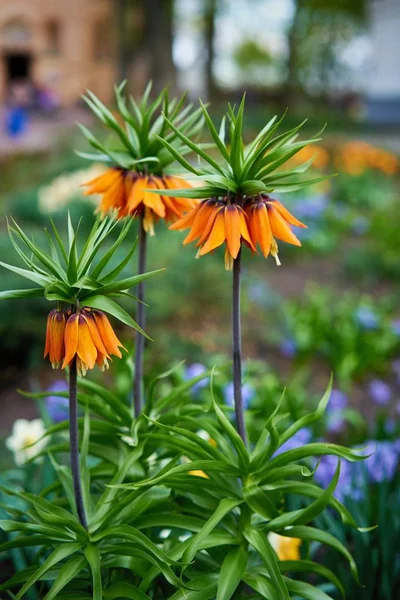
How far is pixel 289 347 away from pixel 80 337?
9.24ft

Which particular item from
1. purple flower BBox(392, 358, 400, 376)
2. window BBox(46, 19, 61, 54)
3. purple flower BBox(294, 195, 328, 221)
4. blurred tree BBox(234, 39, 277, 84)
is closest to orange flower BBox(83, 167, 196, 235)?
purple flower BBox(392, 358, 400, 376)

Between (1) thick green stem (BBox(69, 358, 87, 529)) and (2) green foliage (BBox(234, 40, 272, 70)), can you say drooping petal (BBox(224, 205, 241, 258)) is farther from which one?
(2) green foliage (BBox(234, 40, 272, 70))

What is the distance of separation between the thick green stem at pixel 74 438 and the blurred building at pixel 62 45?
18.3 meters

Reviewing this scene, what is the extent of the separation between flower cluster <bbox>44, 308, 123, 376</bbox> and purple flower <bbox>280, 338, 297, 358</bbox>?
2760 mm

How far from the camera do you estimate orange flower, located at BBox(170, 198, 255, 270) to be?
1123 mm

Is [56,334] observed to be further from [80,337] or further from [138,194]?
[138,194]

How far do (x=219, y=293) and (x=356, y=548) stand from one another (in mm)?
2588

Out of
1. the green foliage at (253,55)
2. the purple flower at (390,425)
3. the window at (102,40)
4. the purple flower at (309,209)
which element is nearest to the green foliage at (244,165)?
the purple flower at (390,425)

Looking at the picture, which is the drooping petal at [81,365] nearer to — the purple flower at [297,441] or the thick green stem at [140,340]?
the thick green stem at [140,340]

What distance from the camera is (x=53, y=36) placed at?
1958 centimetres

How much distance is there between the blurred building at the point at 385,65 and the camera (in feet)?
55.5

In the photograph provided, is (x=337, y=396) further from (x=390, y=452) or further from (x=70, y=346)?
(x=70, y=346)

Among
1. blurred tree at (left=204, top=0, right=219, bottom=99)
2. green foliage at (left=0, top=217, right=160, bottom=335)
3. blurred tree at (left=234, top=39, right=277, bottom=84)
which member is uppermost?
blurred tree at (left=234, top=39, right=277, bottom=84)

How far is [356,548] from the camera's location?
1.67 m
